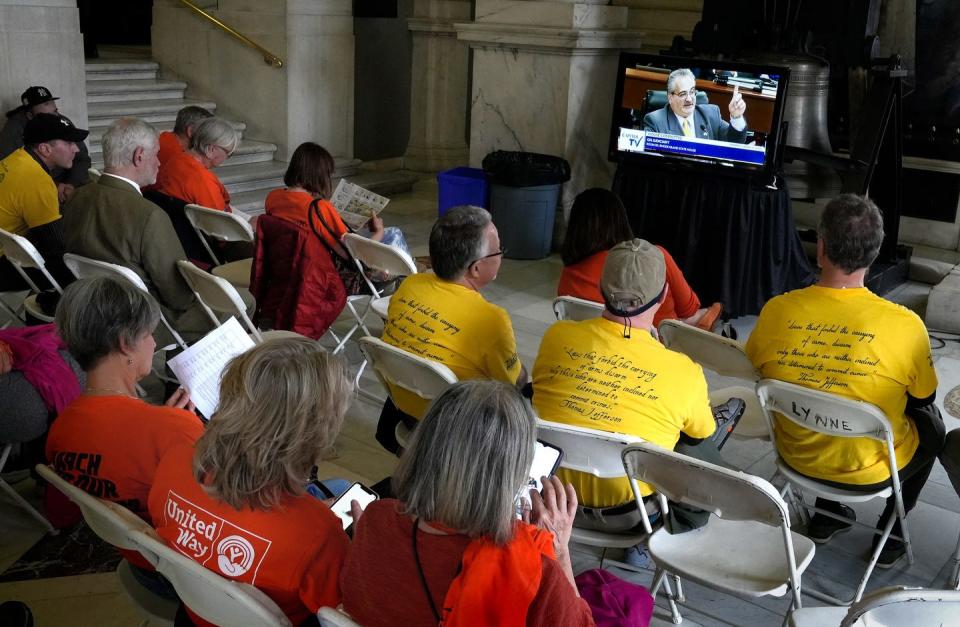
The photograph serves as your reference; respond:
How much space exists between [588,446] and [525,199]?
487 centimetres

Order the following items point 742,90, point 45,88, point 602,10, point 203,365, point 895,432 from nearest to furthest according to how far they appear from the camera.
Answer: point 203,365, point 895,432, point 742,90, point 45,88, point 602,10

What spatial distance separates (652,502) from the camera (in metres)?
2.87

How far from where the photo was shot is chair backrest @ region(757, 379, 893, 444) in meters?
2.82

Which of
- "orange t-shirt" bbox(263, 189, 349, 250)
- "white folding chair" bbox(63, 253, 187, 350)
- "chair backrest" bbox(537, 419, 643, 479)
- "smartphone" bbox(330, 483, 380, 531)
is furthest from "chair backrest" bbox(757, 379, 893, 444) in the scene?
"orange t-shirt" bbox(263, 189, 349, 250)

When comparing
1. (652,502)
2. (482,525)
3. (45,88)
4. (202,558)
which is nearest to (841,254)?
(652,502)

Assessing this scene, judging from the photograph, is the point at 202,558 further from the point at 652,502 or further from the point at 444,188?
the point at 444,188

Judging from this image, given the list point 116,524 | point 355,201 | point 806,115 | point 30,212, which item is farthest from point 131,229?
point 806,115

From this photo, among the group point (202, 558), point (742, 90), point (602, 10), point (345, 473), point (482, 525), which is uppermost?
point (602, 10)

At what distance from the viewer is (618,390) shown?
2.70 metres

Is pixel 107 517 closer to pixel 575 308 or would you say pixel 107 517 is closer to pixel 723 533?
pixel 723 533

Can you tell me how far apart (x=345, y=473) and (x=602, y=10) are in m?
4.82

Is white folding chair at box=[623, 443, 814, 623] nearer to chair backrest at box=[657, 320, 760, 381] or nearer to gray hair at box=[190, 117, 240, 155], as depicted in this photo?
chair backrest at box=[657, 320, 760, 381]

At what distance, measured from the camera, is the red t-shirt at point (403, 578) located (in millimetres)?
1683

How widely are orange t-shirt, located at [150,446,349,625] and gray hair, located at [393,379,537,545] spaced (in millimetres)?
284
